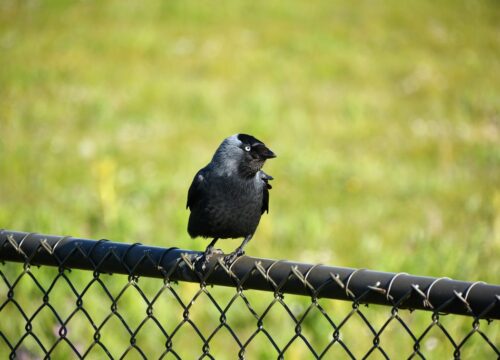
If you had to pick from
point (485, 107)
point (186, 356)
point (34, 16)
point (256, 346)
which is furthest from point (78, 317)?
point (34, 16)

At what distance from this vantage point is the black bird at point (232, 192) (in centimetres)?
273

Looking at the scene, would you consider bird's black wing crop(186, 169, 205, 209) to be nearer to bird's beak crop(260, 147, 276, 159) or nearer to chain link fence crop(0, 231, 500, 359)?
bird's beak crop(260, 147, 276, 159)

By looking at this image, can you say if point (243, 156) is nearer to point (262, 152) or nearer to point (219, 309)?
point (262, 152)

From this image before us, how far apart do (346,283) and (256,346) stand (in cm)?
248

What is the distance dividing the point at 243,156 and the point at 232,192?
15cm

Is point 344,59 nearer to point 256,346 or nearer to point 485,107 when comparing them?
point 485,107

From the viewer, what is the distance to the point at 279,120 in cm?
878

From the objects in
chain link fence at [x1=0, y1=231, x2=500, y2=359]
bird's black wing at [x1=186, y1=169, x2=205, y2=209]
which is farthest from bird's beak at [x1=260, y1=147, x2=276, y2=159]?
chain link fence at [x1=0, y1=231, x2=500, y2=359]

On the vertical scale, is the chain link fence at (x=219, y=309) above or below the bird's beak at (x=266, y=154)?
below

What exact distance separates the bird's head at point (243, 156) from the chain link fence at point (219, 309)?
51cm

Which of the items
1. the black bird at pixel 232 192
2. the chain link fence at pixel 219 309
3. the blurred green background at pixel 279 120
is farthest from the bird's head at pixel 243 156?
the blurred green background at pixel 279 120

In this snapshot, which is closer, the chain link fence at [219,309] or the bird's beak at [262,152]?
the chain link fence at [219,309]

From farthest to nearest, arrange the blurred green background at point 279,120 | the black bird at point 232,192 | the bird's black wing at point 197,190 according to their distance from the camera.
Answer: the blurred green background at point 279,120 < the bird's black wing at point 197,190 < the black bird at point 232,192

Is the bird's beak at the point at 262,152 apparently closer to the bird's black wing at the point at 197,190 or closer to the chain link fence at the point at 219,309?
the bird's black wing at the point at 197,190
